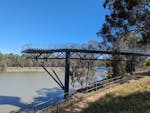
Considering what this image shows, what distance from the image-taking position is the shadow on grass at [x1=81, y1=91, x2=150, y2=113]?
12.7 meters

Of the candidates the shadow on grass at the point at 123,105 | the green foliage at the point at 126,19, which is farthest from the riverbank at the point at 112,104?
the green foliage at the point at 126,19

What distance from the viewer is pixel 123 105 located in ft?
45.5

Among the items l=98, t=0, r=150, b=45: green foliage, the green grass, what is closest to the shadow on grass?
the green grass

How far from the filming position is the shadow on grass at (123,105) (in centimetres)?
1273

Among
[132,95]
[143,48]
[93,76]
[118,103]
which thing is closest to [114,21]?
[143,48]

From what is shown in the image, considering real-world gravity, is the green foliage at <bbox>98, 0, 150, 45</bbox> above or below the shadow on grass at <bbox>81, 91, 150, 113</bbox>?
above

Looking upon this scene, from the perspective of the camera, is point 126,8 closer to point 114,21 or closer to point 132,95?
point 114,21

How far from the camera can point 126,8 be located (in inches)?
1011

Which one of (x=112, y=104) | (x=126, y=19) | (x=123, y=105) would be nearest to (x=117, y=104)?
(x=112, y=104)

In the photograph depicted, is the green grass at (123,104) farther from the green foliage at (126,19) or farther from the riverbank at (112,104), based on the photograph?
the green foliage at (126,19)

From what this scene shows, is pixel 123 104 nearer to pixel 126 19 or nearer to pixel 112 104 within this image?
pixel 112 104

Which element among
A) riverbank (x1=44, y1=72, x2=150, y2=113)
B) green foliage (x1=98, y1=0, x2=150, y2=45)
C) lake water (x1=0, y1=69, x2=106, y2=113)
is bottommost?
lake water (x1=0, y1=69, x2=106, y2=113)

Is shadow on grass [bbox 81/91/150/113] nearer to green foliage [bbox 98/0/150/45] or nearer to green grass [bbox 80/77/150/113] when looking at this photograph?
green grass [bbox 80/77/150/113]

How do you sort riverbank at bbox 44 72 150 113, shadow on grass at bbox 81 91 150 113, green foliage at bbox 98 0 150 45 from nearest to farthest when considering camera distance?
shadow on grass at bbox 81 91 150 113, riverbank at bbox 44 72 150 113, green foliage at bbox 98 0 150 45
